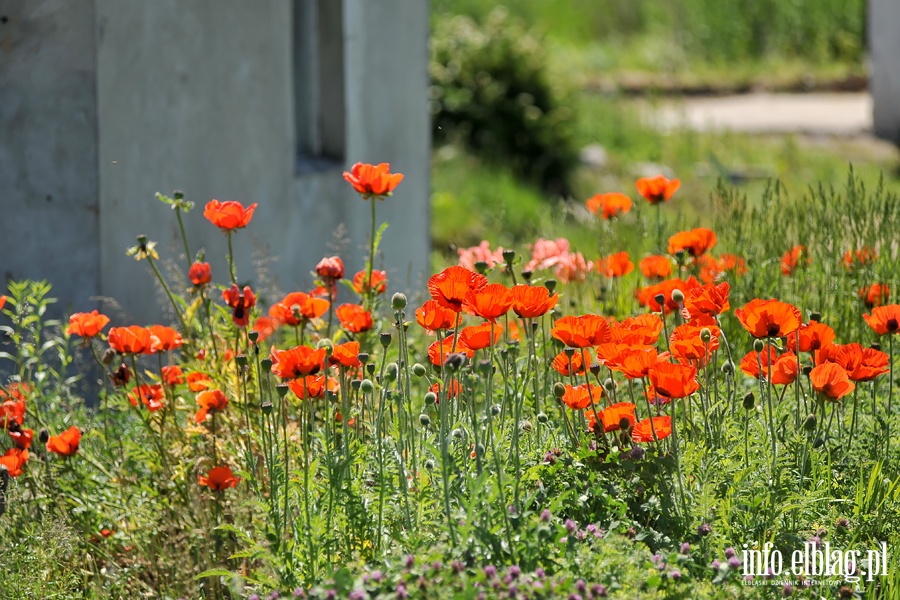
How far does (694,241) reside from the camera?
386cm

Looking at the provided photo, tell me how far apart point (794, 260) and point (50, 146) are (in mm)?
2731

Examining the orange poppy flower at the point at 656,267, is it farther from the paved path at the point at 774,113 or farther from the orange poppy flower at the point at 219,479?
the paved path at the point at 774,113

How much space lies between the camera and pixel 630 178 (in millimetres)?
13164

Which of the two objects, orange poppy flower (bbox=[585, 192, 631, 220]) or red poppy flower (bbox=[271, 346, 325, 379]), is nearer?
red poppy flower (bbox=[271, 346, 325, 379])

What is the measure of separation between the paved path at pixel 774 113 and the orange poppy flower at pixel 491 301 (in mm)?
12258

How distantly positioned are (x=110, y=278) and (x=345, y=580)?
2.85 metres

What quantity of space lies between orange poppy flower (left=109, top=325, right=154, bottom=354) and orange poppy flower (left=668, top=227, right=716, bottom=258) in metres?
1.57

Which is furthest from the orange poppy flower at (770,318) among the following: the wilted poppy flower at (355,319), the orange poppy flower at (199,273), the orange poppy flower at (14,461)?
the orange poppy flower at (14,461)

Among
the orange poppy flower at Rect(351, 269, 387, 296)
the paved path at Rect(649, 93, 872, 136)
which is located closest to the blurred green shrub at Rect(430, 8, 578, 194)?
the paved path at Rect(649, 93, 872, 136)

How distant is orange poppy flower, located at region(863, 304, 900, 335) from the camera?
313cm

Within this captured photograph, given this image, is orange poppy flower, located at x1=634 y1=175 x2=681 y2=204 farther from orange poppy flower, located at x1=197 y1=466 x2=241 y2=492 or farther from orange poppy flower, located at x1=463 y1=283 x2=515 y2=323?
orange poppy flower, located at x1=197 y1=466 x2=241 y2=492

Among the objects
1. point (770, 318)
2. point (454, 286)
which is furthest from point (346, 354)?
point (770, 318)

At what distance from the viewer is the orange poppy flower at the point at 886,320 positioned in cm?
313

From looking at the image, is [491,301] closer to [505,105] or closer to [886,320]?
[886,320]
